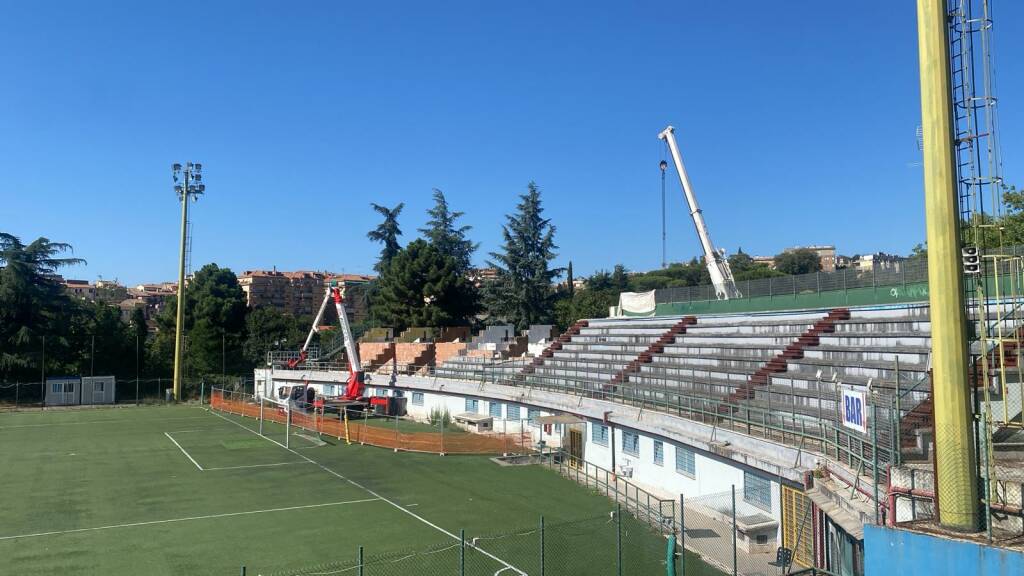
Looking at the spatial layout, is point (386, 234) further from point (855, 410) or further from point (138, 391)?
point (855, 410)

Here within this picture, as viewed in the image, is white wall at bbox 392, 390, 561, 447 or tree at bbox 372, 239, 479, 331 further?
tree at bbox 372, 239, 479, 331

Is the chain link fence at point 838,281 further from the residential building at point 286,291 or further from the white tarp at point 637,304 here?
the residential building at point 286,291

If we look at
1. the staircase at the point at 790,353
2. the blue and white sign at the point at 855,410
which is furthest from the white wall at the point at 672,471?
the blue and white sign at the point at 855,410

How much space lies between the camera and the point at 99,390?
5272 cm

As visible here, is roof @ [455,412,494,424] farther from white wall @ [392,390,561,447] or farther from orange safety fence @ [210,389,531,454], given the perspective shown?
orange safety fence @ [210,389,531,454]

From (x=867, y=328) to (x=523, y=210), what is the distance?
4793 cm

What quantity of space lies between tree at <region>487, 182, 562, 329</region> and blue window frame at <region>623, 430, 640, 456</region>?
135ft

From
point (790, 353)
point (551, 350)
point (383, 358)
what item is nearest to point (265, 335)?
point (383, 358)

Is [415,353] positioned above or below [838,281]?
below

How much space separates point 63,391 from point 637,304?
40844 millimetres

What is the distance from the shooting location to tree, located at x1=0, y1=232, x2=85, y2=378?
179ft

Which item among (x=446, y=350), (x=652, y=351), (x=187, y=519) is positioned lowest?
(x=187, y=519)

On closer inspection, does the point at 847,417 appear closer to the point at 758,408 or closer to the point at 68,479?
the point at 758,408

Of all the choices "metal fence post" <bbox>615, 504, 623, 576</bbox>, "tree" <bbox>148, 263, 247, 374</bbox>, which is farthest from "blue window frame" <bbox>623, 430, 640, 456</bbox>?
"tree" <bbox>148, 263, 247, 374</bbox>
